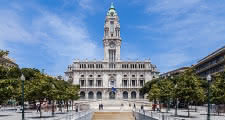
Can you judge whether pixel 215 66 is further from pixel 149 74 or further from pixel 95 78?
pixel 95 78

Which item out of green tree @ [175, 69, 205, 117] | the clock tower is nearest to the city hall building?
the clock tower

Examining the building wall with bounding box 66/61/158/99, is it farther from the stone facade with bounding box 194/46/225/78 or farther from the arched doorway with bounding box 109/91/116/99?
the stone facade with bounding box 194/46/225/78

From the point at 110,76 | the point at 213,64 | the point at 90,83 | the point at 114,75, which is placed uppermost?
the point at 213,64

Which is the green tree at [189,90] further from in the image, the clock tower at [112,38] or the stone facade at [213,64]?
the clock tower at [112,38]

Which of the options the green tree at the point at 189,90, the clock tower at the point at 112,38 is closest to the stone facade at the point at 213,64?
the green tree at the point at 189,90

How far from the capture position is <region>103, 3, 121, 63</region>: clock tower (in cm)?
15300

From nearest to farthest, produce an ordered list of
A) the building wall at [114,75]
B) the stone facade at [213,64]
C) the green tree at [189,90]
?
1. the green tree at [189,90]
2. the stone facade at [213,64]
3. the building wall at [114,75]

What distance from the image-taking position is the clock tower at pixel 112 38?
502 ft

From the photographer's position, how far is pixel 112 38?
154000mm

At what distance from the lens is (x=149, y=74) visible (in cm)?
14688

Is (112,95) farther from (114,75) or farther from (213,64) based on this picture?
(213,64)

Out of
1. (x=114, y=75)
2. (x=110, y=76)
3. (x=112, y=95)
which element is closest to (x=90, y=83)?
(x=110, y=76)

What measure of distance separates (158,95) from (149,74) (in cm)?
8800

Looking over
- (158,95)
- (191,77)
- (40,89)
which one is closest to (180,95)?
(191,77)
